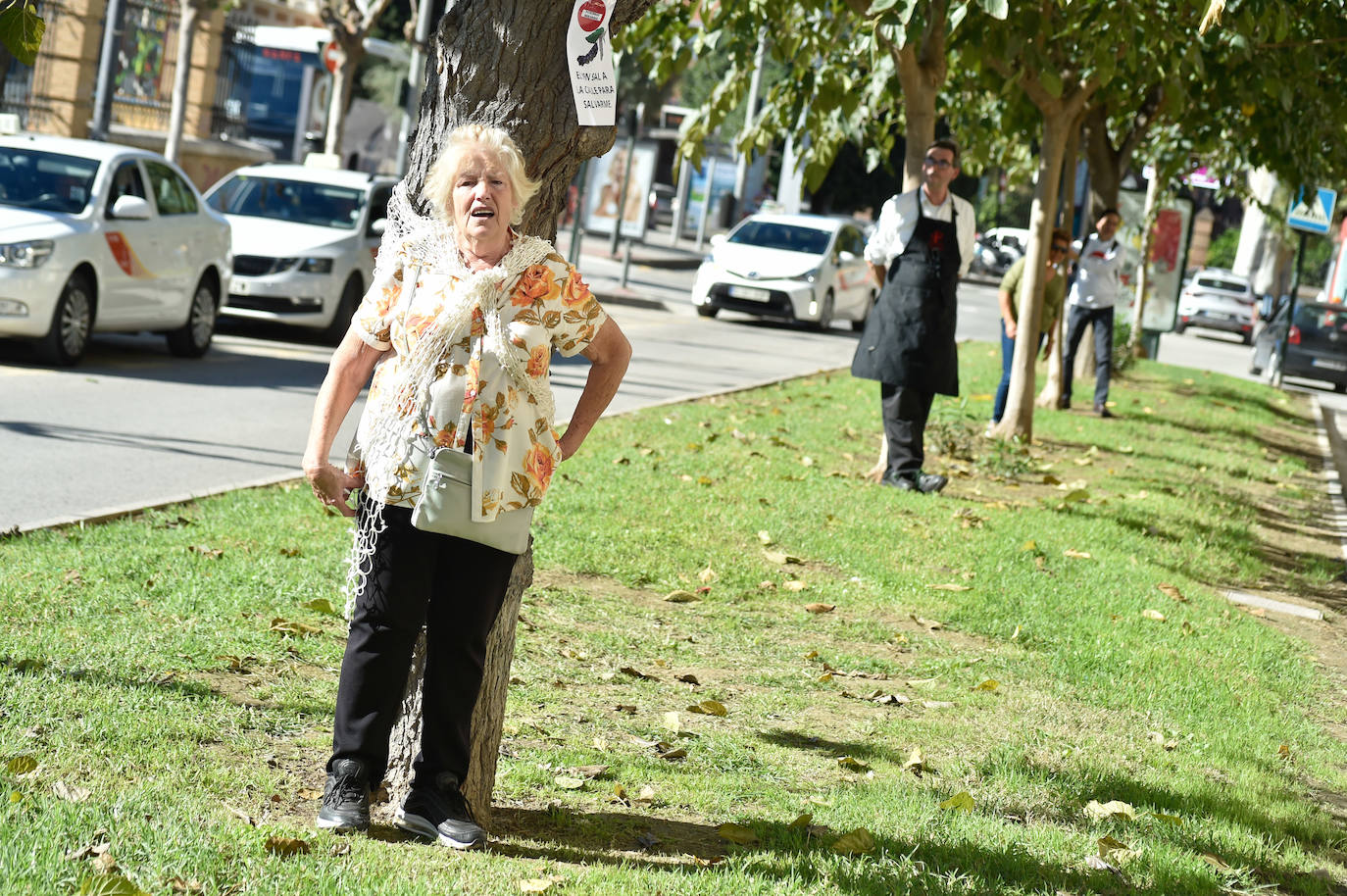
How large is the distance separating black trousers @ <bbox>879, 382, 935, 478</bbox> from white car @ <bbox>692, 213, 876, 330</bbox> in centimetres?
1407

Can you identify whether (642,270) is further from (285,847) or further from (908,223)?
(285,847)

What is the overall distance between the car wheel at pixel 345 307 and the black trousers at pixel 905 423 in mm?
7147

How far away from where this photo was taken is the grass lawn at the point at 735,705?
393cm

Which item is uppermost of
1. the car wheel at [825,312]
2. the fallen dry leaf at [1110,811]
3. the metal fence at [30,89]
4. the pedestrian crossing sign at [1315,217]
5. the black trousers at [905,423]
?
the pedestrian crossing sign at [1315,217]

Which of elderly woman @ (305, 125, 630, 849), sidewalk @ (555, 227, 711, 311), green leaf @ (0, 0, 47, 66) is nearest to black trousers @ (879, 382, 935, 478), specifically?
elderly woman @ (305, 125, 630, 849)

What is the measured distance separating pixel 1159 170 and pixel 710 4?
9.78 meters

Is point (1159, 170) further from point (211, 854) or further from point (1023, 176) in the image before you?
point (211, 854)

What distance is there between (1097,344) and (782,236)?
10.1 meters

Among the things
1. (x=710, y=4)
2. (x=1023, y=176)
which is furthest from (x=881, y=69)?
(x=1023, y=176)

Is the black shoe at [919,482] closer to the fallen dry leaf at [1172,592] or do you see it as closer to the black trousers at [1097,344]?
the fallen dry leaf at [1172,592]

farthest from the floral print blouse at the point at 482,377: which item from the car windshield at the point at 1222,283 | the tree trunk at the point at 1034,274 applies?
the car windshield at the point at 1222,283

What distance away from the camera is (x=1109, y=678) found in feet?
20.5

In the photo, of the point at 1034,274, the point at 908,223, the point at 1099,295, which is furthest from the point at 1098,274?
the point at 908,223

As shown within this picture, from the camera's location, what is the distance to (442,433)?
3.78 metres
